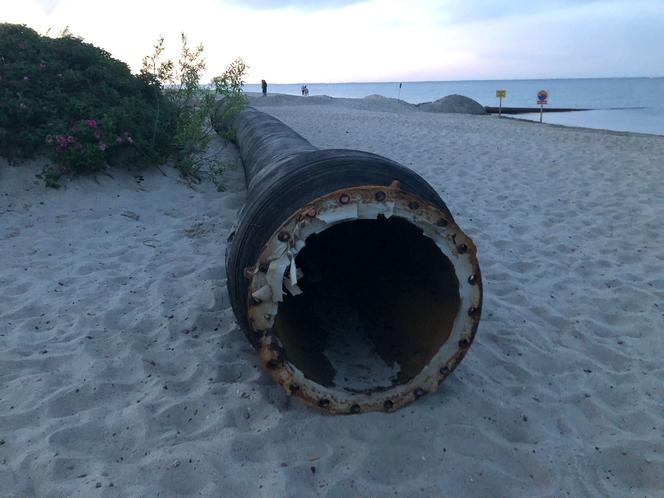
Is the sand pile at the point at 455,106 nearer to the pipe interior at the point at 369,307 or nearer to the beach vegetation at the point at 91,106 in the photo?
the beach vegetation at the point at 91,106

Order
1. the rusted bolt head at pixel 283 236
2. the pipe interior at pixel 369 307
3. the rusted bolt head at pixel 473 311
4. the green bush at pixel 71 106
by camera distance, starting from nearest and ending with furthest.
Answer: the rusted bolt head at pixel 283 236, the rusted bolt head at pixel 473 311, the pipe interior at pixel 369 307, the green bush at pixel 71 106

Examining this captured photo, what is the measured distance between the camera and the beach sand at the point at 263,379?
98.3 inches

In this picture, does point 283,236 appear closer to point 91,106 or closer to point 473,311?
point 473,311

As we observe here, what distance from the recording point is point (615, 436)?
2.79 m

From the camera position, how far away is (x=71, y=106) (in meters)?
7.05

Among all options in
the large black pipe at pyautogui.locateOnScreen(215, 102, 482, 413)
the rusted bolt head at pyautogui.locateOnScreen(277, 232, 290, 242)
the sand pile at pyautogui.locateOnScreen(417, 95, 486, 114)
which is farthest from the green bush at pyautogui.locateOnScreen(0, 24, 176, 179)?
the sand pile at pyautogui.locateOnScreen(417, 95, 486, 114)

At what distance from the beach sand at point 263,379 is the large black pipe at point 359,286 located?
251 millimetres

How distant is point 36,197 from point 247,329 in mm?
4949

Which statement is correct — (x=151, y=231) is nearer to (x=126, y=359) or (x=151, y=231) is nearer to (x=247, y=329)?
(x=126, y=359)

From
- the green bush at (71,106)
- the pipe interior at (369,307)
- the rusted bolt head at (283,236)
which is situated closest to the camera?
the rusted bolt head at (283,236)

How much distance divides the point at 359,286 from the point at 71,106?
5.24 meters

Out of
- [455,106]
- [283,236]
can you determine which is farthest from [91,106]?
[455,106]

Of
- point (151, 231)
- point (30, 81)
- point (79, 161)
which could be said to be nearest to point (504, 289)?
point (151, 231)

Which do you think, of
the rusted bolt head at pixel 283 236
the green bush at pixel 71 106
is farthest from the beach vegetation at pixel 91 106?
the rusted bolt head at pixel 283 236
